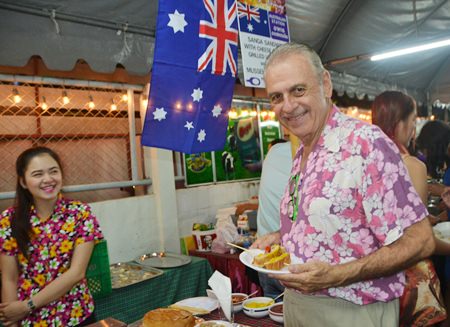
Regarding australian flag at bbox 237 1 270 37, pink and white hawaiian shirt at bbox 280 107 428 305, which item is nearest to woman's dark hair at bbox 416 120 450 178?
australian flag at bbox 237 1 270 37

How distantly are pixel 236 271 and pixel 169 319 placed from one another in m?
2.89

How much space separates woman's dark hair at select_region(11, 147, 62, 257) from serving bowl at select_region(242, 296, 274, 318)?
1.45 m

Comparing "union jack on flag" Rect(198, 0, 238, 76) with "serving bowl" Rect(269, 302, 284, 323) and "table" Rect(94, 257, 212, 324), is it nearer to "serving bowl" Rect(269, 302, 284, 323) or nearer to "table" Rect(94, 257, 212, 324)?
"serving bowl" Rect(269, 302, 284, 323)

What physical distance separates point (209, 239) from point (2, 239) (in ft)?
9.76

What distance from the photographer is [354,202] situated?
1.45 metres

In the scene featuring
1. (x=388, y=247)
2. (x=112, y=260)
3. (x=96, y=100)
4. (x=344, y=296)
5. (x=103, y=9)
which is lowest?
(x=112, y=260)

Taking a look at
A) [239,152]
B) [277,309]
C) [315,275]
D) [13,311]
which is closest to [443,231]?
[277,309]

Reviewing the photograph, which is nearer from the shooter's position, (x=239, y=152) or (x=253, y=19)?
(x=253, y=19)

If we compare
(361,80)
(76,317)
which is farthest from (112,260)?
(361,80)

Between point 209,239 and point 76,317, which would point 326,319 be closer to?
point 76,317

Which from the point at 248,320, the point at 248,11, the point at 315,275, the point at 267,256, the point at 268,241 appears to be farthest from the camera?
the point at 248,11

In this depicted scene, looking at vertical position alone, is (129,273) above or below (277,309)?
below

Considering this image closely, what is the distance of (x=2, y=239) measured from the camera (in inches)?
101

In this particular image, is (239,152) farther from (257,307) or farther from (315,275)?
(315,275)
